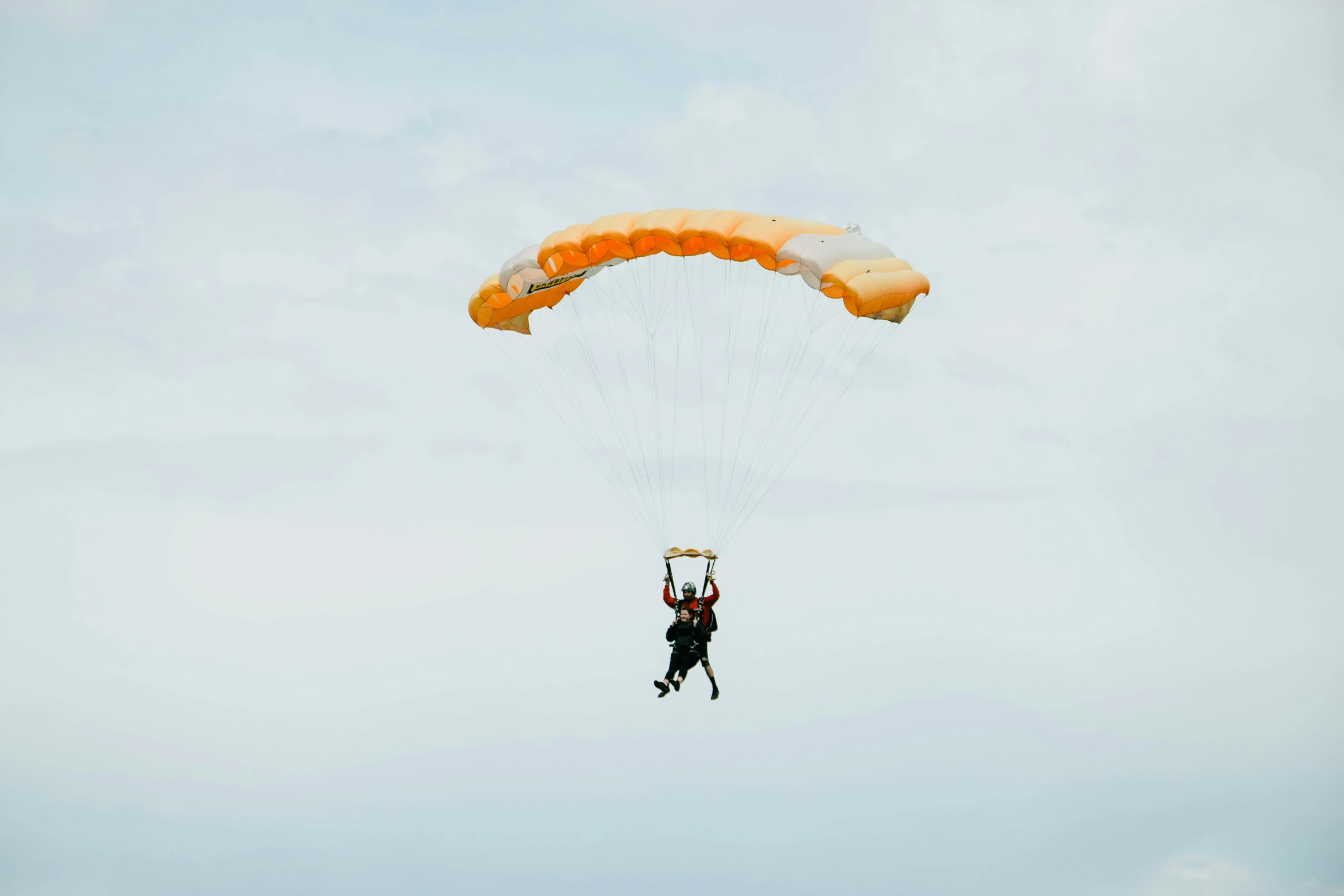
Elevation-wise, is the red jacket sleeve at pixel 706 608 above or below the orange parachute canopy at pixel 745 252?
below

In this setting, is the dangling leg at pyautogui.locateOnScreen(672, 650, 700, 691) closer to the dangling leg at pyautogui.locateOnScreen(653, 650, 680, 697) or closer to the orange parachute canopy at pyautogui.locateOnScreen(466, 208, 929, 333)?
the dangling leg at pyautogui.locateOnScreen(653, 650, 680, 697)

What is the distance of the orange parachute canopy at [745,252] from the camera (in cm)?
A: 2312

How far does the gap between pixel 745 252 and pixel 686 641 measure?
613 centimetres

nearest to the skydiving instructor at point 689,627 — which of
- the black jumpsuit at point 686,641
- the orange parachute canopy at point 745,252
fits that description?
the black jumpsuit at point 686,641

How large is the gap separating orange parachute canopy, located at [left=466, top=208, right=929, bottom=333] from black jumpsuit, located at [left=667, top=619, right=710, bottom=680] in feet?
17.8

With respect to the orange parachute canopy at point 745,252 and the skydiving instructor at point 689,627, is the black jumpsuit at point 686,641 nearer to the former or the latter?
the skydiving instructor at point 689,627

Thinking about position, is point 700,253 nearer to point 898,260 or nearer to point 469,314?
point 898,260

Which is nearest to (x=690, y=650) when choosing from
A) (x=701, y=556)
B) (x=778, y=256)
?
(x=701, y=556)

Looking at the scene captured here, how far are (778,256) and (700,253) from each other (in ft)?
5.08

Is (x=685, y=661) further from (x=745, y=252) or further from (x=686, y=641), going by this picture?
(x=745, y=252)

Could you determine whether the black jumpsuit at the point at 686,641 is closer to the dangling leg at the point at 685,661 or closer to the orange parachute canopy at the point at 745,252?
the dangling leg at the point at 685,661

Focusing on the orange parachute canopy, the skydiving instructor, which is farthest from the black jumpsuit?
the orange parachute canopy

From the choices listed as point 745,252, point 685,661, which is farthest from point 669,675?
point 745,252

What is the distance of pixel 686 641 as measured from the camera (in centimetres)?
2370
